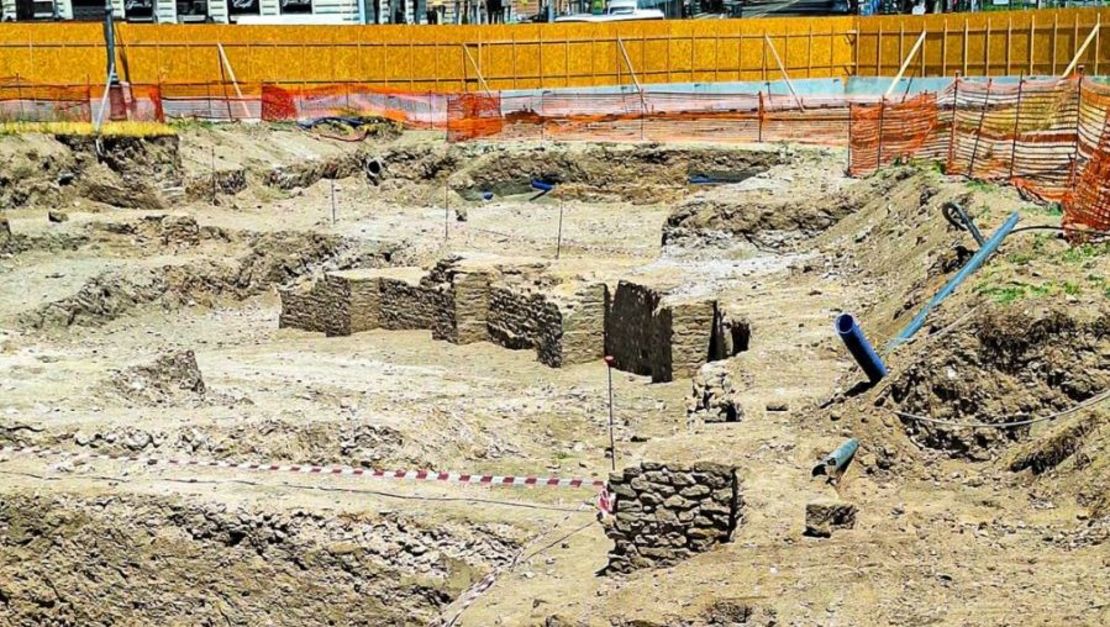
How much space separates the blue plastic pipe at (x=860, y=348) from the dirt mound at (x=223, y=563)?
2.91 meters

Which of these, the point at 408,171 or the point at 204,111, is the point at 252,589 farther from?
the point at 204,111

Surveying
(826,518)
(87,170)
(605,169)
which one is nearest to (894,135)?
(605,169)

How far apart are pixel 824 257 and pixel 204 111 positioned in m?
17.7

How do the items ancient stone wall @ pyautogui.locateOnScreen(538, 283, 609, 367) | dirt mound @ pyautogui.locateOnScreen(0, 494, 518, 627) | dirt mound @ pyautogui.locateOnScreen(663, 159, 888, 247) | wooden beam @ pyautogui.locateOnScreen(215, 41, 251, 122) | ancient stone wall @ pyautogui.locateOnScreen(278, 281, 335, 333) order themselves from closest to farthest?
dirt mound @ pyautogui.locateOnScreen(0, 494, 518, 627), ancient stone wall @ pyautogui.locateOnScreen(538, 283, 609, 367), dirt mound @ pyautogui.locateOnScreen(663, 159, 888, 247), ancient stone wall @ pyautogui.locateOnScreen(278, 281, 335, 333), wooden beam @ pyautogui.locateOnScreen(215, 41, 251, 122)

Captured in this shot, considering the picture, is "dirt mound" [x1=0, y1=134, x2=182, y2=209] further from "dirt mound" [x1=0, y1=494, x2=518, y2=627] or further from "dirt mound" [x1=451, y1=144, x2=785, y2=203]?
"dirt mound" [x1=0, y1=494, x2=518, y2=627]

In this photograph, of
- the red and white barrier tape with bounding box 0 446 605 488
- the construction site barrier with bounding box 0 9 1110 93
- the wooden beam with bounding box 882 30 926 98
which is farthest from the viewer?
the wooden beam with bounding box 882 30 926 98

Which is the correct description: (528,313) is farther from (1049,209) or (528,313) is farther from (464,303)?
(1049,209)

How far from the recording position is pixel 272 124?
31172mm

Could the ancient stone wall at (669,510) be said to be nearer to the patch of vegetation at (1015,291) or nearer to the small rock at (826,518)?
the small rock at (826,518)

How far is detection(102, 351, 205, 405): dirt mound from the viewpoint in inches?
599

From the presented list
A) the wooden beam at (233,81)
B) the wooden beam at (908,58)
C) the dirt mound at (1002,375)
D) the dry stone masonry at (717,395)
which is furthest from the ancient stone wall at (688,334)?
the wooden beam at (908,58)

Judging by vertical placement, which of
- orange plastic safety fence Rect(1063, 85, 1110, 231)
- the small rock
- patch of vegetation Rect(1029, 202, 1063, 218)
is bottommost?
the small rock

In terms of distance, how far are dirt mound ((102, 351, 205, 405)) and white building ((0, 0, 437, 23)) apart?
995 inches

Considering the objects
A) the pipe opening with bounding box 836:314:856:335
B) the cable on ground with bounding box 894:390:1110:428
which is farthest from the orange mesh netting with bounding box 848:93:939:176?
the cable on ground with bounding box 894:390:1110:428
